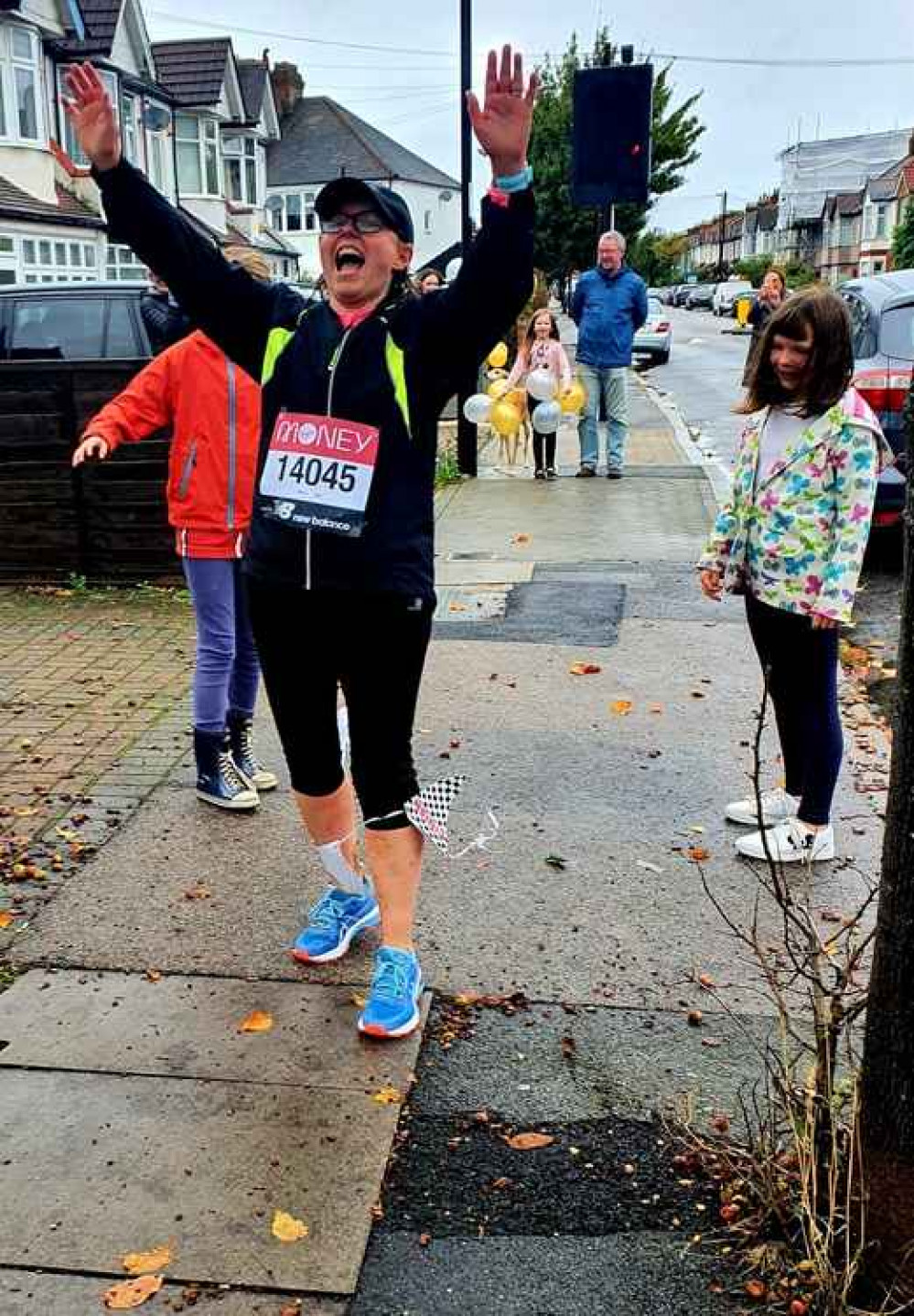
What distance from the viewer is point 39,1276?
2.51 meters

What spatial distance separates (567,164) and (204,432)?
3853 centimetres

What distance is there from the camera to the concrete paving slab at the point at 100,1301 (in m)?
2.42

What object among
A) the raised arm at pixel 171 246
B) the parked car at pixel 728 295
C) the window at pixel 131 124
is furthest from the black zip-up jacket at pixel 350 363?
the parked car at pixel 728 295

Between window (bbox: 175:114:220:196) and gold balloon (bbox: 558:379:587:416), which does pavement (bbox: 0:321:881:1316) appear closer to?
gold balloon (bbox: 558:379:587:416)

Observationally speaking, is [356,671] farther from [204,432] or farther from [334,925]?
[204,432]

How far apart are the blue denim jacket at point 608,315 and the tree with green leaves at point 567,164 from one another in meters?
27.0

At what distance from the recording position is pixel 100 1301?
2443 millimetres

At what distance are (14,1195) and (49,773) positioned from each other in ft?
9.19

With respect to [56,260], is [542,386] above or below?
below

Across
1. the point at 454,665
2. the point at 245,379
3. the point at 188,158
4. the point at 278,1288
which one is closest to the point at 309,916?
the point at 278,1288

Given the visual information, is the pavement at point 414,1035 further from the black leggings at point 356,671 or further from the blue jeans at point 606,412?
the blue jeans at point 606,412

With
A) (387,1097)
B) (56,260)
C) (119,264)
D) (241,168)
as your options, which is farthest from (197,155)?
(387,1097)

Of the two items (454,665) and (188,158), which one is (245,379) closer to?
(454,665)

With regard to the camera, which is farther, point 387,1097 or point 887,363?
point 887,363
